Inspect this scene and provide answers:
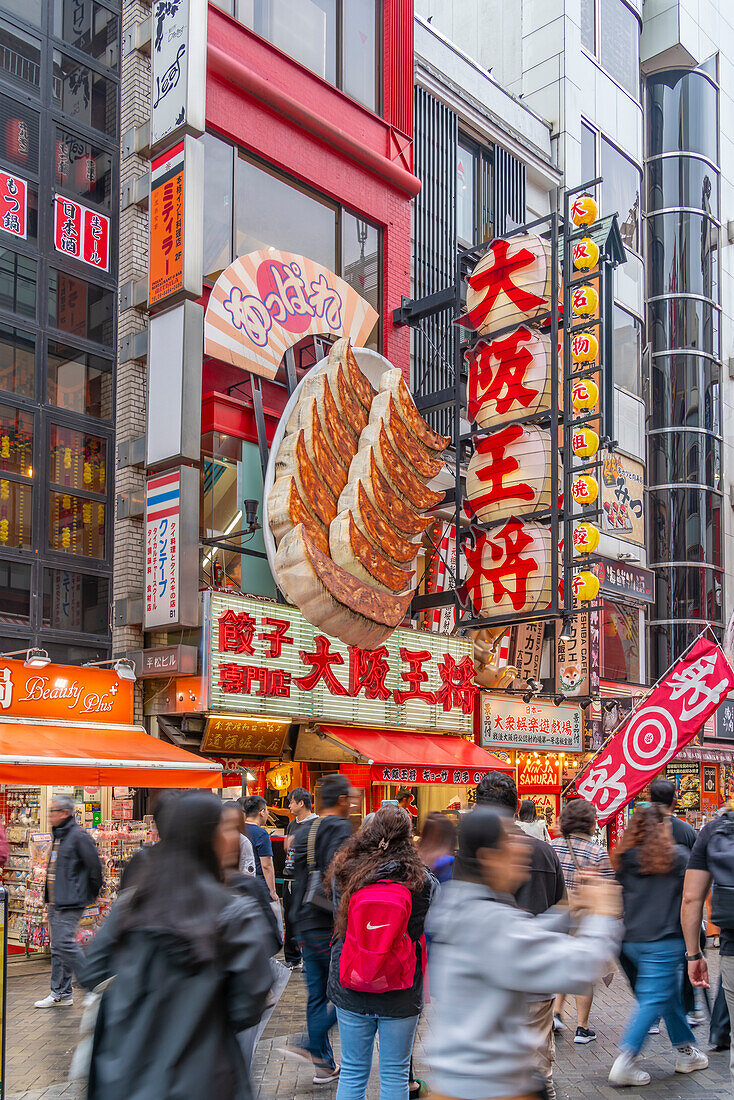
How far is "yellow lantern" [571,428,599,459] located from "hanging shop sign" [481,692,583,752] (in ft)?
14.6

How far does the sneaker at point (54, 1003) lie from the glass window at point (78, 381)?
719 cm

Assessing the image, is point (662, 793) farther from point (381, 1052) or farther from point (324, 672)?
point (324, 672)

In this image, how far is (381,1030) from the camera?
18.9 ft

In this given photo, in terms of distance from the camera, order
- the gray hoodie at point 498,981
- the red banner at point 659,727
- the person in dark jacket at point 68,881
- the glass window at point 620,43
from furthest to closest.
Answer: the glass window at point 620,43 → the person in dark jacket at point 68,881 → the red banner at point 659,727 → the gray hoodie at point 498,981

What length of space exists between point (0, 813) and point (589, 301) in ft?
37.4

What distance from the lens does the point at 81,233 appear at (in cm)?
1453

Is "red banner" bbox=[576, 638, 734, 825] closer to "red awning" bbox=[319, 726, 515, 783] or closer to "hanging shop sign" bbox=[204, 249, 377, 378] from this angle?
"red awning" bbox=[319, 726, 515, 783]

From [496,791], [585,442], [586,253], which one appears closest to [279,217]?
[586,253]

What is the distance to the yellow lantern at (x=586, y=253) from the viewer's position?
17.8 metres

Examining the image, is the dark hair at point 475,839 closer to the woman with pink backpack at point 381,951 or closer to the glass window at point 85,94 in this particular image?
the woman with pink backpack at point 381,951

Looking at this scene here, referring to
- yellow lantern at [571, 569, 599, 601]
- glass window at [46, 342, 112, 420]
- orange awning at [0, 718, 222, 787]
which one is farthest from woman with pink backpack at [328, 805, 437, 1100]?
yellow lantern at [571, 569, 599, 601]

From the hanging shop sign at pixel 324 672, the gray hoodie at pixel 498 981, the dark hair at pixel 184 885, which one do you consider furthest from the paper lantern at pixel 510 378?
the dark hair at pixel 184 885

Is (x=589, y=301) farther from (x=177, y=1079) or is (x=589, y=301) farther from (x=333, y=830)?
(x=177, y=1079)

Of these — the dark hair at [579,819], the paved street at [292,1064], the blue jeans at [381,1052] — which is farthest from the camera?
the dark hair at [579,819]
